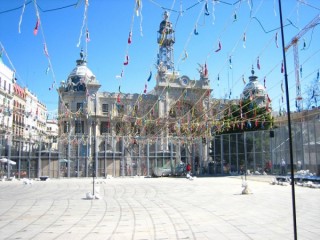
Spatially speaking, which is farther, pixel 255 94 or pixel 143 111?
pixel 143 111

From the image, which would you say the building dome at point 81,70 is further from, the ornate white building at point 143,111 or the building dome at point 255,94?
the building dome at point 255,94

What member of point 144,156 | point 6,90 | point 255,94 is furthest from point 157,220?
point 6,90

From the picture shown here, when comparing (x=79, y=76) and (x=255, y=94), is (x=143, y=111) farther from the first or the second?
(x=255, y=94)

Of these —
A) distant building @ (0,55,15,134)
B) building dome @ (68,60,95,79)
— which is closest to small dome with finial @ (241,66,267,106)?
building dome @ (68,60,95,79)

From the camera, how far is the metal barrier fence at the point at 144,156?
34406 millimetres

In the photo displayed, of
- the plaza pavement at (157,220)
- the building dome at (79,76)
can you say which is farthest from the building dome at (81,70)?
the plaza pavement at (157,220)

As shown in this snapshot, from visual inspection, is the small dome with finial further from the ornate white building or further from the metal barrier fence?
the ornate white building

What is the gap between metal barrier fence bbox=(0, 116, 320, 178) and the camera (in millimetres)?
34406

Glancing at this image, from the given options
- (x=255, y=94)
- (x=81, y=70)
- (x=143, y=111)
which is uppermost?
(x=81, y=70)

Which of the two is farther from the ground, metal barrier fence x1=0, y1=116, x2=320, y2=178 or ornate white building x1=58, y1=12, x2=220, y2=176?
ornate white building x1=58, y1=12, x2=220, y2=176

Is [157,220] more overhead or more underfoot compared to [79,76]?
more underfoot

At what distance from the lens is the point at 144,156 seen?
4019cm

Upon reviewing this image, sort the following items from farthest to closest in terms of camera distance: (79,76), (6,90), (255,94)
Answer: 1. (79,76)
2. (6,90)
3. (255,94)

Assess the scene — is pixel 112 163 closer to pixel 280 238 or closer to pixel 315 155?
pixel 315 155
